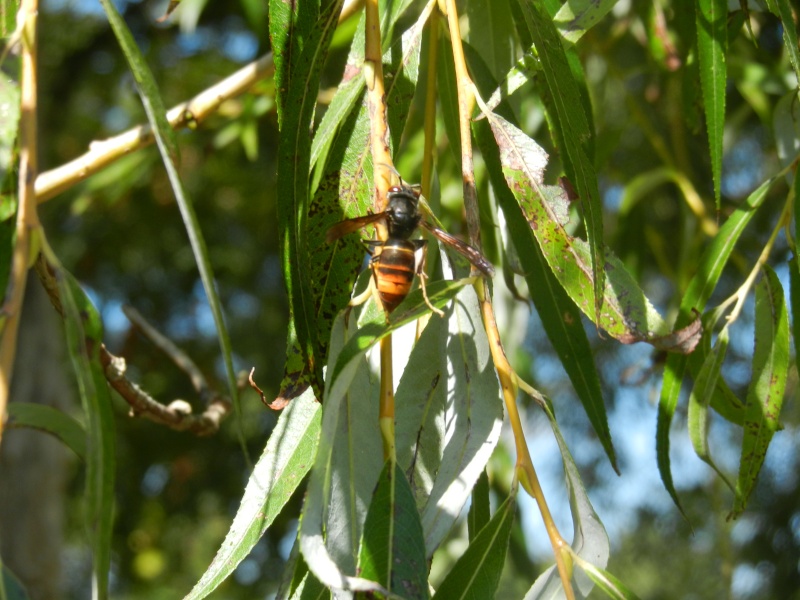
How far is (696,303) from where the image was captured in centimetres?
85

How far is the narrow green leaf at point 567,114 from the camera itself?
2.02 feet

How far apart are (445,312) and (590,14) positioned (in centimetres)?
28

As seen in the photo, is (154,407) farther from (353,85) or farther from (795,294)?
(795,294)

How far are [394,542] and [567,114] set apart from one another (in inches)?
12.5

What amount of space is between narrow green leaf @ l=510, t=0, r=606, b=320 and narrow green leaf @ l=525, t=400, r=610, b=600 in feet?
0.33

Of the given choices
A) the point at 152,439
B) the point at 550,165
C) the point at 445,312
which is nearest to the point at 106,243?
the point at 152,439

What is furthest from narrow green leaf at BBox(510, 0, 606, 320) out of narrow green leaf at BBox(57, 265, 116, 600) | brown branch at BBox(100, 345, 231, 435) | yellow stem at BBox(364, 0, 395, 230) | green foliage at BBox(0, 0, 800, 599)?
brown branch at BBox(100, 345, 231, 435)

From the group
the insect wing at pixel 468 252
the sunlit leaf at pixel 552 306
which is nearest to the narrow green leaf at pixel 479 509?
the sunlit leaf at pixel 552 306

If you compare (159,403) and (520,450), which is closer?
(520,450)

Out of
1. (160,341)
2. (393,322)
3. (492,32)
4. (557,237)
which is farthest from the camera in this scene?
(160,341)

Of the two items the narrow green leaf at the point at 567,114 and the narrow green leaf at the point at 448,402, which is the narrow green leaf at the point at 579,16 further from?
the narrow green leaf at the point at 448,402

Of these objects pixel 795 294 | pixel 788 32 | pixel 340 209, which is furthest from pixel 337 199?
pixel 795 294

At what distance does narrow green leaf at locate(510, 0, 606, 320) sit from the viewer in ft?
2.02

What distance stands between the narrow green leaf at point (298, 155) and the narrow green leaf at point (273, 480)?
8 centimetres
